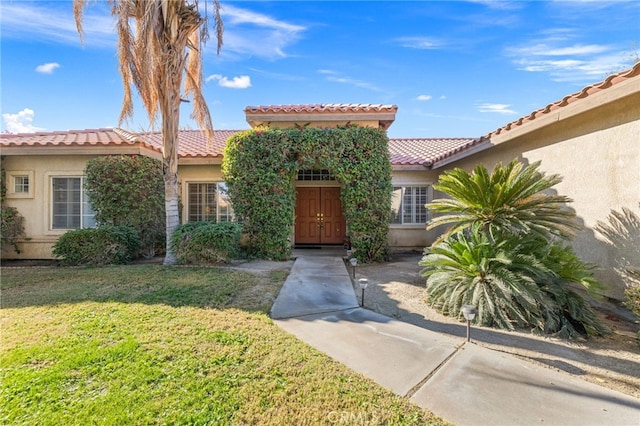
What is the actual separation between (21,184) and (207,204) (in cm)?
666

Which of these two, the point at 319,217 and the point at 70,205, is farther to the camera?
the point at 319,217

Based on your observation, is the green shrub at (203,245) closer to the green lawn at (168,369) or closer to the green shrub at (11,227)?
the green lawn at (168,369)

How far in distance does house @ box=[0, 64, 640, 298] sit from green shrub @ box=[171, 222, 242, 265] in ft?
11.3

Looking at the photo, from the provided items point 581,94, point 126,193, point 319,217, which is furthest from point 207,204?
point 581,94

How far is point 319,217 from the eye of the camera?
13555 millimetres

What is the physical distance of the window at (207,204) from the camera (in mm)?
12227

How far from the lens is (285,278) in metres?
7.43

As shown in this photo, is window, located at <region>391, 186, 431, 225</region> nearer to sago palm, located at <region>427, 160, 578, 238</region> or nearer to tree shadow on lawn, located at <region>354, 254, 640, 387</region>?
tree shadow on lawn, located at <region>354, 254, 640, 387</region>

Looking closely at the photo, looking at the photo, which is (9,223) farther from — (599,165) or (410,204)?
(599,165)

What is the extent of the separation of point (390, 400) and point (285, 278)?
4977 mm

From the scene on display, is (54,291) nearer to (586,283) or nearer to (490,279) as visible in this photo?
(490,279)

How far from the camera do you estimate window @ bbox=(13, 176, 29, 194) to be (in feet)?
34.2

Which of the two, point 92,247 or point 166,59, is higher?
point 166,59

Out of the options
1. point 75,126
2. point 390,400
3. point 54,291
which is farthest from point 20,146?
point 390,400
